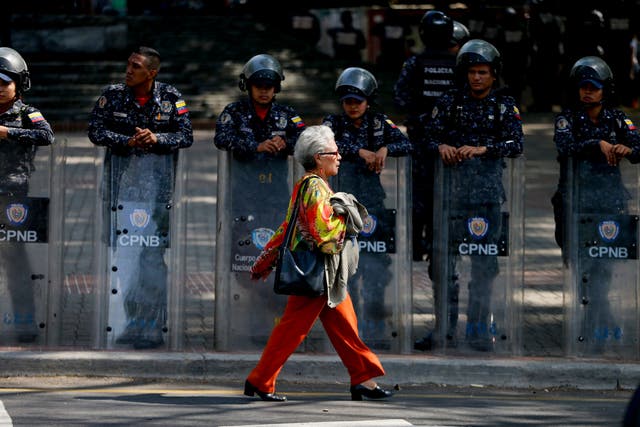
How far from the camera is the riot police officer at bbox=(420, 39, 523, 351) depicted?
9.77 metres

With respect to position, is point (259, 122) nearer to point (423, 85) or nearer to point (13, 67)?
point (13, 67)

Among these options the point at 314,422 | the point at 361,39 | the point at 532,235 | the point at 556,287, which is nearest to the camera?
the point at 314,422

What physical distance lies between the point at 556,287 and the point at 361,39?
66.2 feet

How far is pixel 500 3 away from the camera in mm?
33344

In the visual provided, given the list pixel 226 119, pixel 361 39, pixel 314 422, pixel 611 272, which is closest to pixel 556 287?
pixel 611 272

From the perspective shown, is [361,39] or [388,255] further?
[361,39]

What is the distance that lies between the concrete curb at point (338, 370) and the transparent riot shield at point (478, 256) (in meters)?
0.38

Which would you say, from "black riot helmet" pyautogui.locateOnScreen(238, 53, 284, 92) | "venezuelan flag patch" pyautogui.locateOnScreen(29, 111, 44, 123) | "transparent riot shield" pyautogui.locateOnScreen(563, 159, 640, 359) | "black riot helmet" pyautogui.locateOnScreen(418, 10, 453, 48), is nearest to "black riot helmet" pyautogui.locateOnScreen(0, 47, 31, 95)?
"venezuelan flag patch" pyautogui.locateOnScreen(29, 111, 44, 123)

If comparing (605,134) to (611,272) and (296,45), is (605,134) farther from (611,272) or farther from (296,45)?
(296,45)

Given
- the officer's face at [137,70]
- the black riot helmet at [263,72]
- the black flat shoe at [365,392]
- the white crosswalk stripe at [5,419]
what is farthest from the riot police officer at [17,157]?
the black flat shoe at [365,392]

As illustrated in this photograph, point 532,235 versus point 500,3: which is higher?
point 500,3

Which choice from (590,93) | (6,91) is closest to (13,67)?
(6,91)

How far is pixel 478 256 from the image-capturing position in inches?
388

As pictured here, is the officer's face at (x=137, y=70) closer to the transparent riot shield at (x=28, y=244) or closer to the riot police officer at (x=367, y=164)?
the transparent riot shield at (x=28, y=244)
